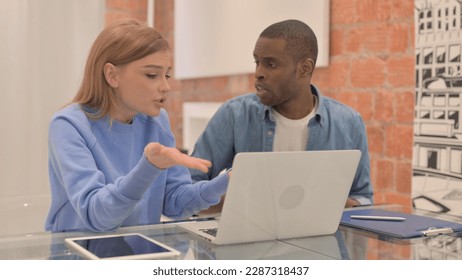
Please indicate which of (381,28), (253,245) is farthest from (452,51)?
(253,245)

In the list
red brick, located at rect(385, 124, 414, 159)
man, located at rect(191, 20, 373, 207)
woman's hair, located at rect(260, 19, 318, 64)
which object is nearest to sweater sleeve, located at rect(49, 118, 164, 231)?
man, located at rect(191, 20, 373, 207)

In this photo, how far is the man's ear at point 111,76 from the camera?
1.40 m

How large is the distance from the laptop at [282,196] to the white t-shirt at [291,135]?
713 millimetres

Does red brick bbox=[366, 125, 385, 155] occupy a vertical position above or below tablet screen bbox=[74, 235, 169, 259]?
above

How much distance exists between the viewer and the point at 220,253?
1005 millimetres

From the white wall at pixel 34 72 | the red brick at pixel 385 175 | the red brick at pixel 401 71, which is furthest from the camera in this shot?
the red brick at pixel 385 175

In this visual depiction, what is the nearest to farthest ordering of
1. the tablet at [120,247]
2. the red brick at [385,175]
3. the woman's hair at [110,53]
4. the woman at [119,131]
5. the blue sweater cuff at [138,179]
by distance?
the tablet at [120,247], the blue sweater cuff at [138,179], the woman at [119,131], the woman's hair at [110,53], the red brick at [385,175]

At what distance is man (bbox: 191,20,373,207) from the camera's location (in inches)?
72.7

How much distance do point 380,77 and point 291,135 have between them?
49 centimetres

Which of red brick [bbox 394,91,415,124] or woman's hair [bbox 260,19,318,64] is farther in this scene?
red brick [bbox 394,91,415,124]

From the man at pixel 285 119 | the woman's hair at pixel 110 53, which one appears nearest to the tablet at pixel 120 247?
the woman's hair at pixel 110 53

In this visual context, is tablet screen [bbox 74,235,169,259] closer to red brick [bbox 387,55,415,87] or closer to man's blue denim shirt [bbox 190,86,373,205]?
man's blue denim shirt [bbox 190,86,373,205]

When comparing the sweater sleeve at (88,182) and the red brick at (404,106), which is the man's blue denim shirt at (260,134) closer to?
the red brick at (404,106)
